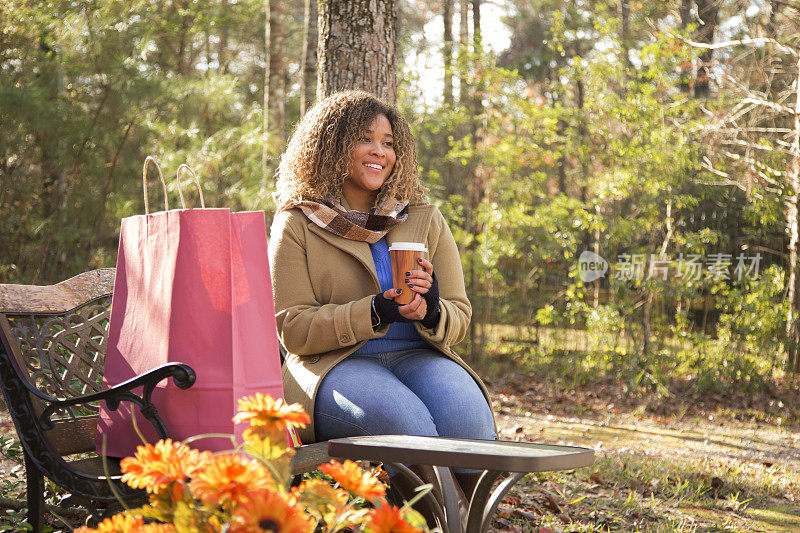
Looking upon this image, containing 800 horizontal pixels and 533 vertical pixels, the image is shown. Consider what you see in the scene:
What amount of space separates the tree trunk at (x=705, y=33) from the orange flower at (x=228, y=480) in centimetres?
739

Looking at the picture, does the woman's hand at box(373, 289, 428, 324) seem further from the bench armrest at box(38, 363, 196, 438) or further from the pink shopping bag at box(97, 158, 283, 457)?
the bench armrest at box(38, 363, 196, 438)

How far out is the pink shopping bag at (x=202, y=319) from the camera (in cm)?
200


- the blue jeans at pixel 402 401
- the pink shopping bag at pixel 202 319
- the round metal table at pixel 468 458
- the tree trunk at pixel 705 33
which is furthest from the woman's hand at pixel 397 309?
the tree trunk at pixel 705 33

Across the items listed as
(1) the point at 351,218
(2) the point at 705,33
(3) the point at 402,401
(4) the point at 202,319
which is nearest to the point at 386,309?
(3) the point at 402,401

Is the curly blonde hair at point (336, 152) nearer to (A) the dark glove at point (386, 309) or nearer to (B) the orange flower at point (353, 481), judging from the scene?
(A) the dark glove at point (386, 309)

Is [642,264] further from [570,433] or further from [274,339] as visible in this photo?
[274,339]

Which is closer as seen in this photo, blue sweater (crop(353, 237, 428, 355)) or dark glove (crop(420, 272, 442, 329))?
dark glove (crop(420, 272, 442, 329))

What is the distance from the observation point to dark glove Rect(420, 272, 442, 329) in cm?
250

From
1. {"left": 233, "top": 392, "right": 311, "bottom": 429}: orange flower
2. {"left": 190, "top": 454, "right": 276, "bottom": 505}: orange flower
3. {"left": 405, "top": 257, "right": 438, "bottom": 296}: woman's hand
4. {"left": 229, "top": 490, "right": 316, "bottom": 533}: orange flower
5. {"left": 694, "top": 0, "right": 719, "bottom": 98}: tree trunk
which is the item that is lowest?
{"left": 229, "top": 490, "right": 316, "bottom": 533}: orange flower

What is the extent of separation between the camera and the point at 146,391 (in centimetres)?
191

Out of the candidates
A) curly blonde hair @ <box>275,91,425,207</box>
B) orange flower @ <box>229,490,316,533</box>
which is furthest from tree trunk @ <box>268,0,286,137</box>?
orange flower @ <box>229,490,316,533</box>

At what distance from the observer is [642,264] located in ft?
24.2

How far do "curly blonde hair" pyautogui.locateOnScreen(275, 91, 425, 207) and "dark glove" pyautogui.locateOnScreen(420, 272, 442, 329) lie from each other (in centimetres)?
51

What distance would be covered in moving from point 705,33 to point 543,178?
8.88 ft
